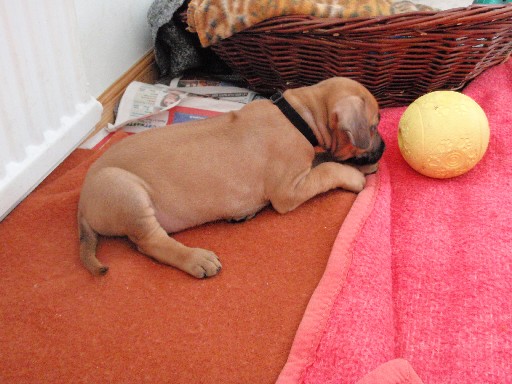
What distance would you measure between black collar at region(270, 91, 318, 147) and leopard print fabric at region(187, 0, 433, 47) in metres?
0.59

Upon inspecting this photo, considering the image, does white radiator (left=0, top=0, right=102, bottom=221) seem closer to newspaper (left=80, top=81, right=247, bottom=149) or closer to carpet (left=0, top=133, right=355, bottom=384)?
carpet (left=0, top=133, right=355, bottom=384)

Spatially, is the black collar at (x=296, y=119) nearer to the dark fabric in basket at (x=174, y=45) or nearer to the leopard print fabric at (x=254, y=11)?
the leopard print fabric at (x=254, y=11)

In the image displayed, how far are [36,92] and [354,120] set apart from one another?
45.9 inches

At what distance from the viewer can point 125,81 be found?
2814mm

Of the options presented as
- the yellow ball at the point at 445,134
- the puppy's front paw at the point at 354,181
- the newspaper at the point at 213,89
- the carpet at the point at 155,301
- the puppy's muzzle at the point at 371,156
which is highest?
the yellow ball at the point at 445,134

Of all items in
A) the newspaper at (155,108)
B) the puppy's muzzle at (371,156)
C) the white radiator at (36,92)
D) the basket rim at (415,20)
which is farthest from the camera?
the newspaper at (155,108)

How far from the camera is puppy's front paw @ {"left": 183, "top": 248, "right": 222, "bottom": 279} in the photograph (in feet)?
5.46

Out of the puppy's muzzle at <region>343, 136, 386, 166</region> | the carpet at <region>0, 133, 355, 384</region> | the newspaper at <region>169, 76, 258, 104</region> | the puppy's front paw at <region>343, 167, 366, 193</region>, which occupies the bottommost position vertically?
the newspaper at <region>169, 76, 258, 104</region>

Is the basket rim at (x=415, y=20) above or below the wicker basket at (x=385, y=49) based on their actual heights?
above

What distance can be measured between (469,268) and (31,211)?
158cm

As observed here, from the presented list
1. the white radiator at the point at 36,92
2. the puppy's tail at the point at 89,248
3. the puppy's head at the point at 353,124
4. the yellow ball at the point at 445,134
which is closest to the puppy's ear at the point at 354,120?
the puppy's head at the point at 353,124

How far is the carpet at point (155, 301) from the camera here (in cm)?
141

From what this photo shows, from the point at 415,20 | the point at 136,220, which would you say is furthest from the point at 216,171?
the point at 415,20

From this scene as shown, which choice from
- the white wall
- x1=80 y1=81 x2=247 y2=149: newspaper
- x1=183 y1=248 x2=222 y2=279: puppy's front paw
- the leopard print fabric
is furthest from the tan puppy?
the white wall
